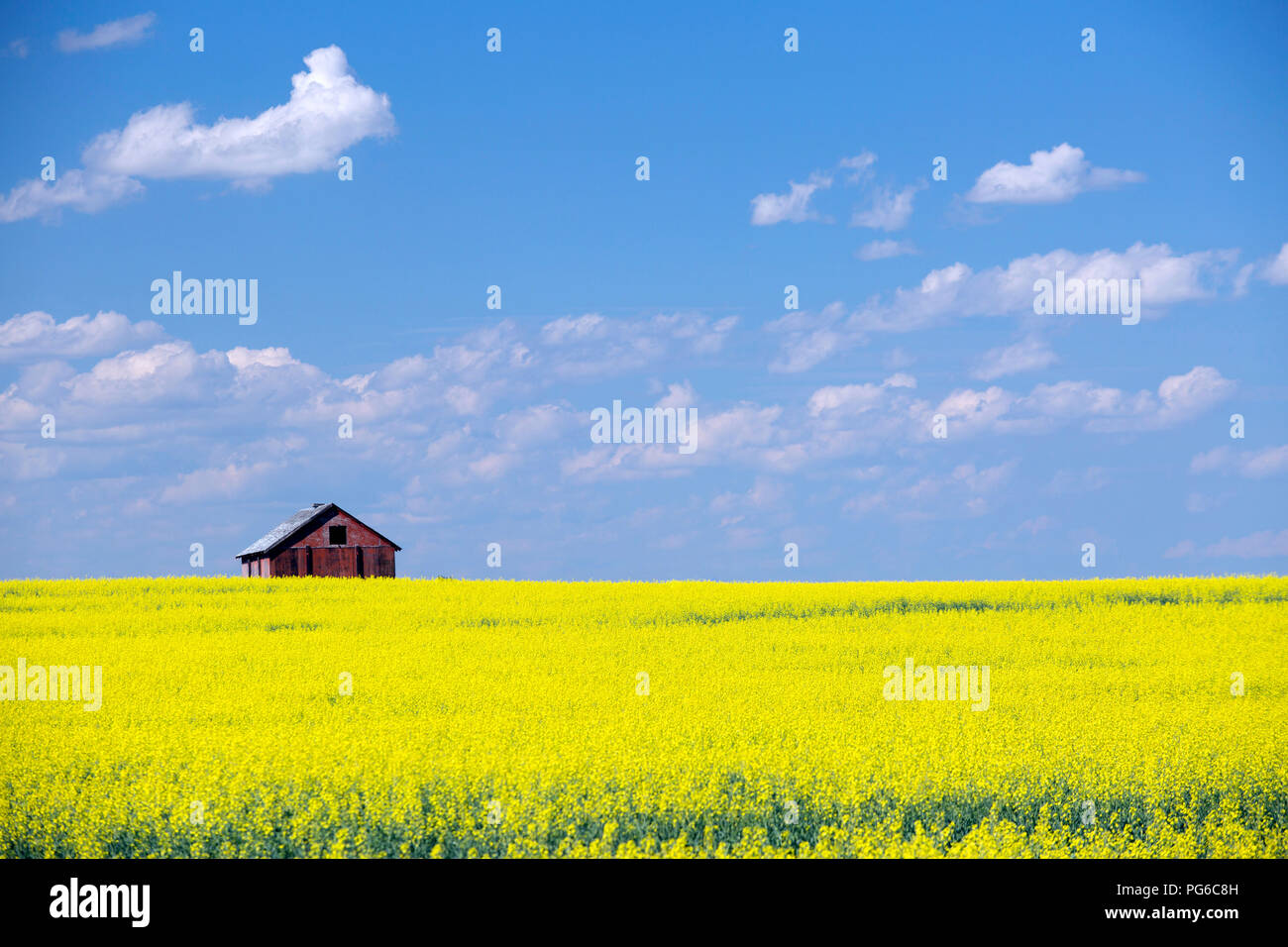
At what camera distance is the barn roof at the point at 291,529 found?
2015 inches

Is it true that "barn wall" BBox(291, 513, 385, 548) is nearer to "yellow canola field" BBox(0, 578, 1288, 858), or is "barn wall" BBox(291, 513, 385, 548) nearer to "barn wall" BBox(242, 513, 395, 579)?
"barn wall" BBox(242, 513, 395, 579)

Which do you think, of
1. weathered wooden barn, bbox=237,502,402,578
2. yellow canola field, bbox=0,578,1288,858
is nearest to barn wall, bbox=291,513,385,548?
weathered wooden barn, bbox=237,502,402,578

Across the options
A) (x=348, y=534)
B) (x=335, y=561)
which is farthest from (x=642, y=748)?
(x=348, y=534)

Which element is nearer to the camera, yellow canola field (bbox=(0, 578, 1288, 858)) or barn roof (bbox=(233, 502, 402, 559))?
yellow canola field (bbox=(0, 578, 1288, 858))

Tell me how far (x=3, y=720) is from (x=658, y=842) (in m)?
10.0

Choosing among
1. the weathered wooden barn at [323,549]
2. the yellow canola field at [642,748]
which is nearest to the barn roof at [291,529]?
the weathered wooden barn at [323,549]

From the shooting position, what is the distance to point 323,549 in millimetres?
51406

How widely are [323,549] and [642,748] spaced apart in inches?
1666

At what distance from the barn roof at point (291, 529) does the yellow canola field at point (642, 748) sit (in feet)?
85.7

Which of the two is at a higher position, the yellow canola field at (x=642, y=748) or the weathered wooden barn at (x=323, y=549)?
the weathered wooden barn at (x=323, y=549)

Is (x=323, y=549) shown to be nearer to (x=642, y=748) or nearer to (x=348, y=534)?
(x=348, y=534)

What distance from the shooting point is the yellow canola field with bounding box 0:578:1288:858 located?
10062mm

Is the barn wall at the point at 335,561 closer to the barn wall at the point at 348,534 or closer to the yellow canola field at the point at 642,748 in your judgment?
the barn wall at the point at 348,534
